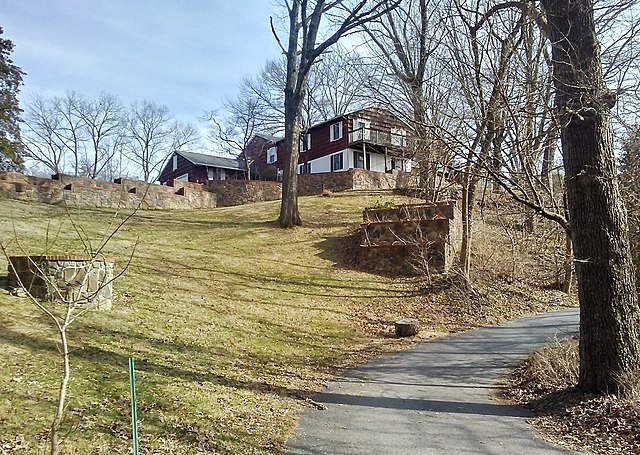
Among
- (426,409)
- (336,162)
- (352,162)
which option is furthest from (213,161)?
(426,409)

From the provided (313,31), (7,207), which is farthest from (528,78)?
(7,207)

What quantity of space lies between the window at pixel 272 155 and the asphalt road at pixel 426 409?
106ft

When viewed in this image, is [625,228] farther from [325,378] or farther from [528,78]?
[325,378]

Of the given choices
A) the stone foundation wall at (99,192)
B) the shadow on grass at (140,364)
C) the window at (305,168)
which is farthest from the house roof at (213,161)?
the shadow on grass at (140,364)

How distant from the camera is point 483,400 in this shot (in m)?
5.21

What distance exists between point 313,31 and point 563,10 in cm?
1198

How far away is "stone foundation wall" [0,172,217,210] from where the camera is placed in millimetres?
14922

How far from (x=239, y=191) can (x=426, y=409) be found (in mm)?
19744

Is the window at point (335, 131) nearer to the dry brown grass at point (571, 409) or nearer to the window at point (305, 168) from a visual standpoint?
the window at point (305, 168)

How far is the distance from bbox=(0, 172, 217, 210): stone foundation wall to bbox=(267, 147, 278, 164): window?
1656 cm

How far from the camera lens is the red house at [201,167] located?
3750cm

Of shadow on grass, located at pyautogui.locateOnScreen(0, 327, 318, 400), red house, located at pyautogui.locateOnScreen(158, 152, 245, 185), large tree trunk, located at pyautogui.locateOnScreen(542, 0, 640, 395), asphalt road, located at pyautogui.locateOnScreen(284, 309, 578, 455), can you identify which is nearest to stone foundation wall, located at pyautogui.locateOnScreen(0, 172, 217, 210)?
shadow on grass, located at pyautogui.locateOnScreen(0, 327, 318, 400)

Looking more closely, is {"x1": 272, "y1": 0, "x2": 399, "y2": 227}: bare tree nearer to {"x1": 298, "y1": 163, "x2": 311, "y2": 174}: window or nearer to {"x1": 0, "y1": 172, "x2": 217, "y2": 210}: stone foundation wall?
{"x1": 0, "y1": 172, "x2": 217, "y2": 210}: stone foundation wall

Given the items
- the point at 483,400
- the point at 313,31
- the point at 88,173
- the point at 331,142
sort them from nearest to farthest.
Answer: the point at 483,400 → the point at 313,31 → the point at 331,142 → the point at 88,173
